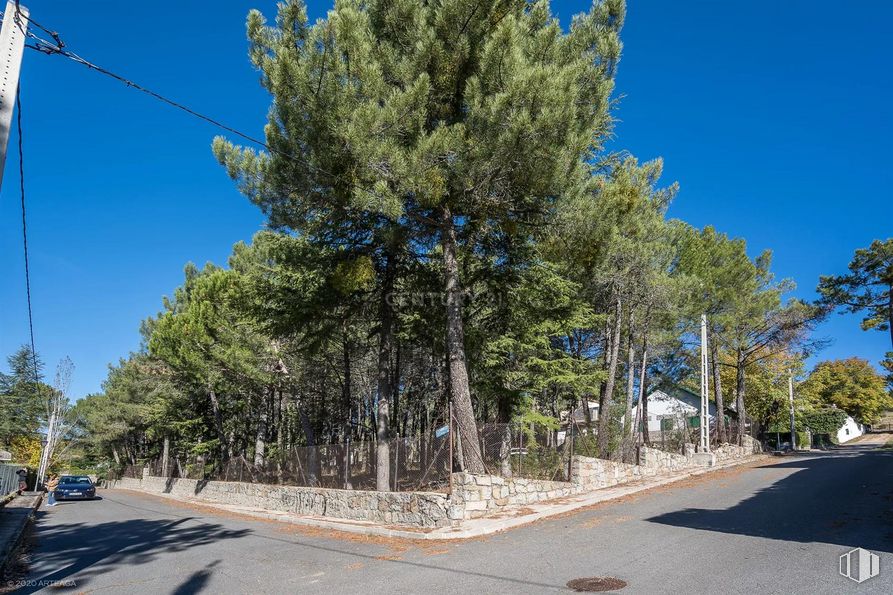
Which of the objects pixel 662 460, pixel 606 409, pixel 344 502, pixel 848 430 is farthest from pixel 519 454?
pixel 848 430

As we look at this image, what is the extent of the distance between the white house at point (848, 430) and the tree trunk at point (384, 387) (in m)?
62.9

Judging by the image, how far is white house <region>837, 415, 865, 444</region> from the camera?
202ft

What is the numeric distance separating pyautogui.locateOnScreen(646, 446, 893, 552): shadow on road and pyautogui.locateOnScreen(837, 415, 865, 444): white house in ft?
185

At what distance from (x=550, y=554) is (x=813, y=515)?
5504 mm

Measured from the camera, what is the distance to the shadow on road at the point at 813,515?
8.02 metres

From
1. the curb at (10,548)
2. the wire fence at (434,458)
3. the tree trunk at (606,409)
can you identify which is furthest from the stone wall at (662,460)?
the curb at (10,548)

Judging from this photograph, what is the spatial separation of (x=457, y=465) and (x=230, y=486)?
13.5m

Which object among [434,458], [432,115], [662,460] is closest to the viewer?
[432,115]

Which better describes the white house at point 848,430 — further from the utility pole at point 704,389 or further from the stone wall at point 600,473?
the stone wall at point 600,473

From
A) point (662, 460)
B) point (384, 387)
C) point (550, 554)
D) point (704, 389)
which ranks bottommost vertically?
point (662, 460)

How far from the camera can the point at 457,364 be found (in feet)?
41.9

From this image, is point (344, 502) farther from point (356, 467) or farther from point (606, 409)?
point (606, 409)

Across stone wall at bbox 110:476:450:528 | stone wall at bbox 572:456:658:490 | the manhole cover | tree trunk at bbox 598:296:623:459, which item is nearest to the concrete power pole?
tree trunk at bbox 598:296:623:459

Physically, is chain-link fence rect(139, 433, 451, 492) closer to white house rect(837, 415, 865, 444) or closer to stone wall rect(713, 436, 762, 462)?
stone wall rect(713, 436, 762, 462)
